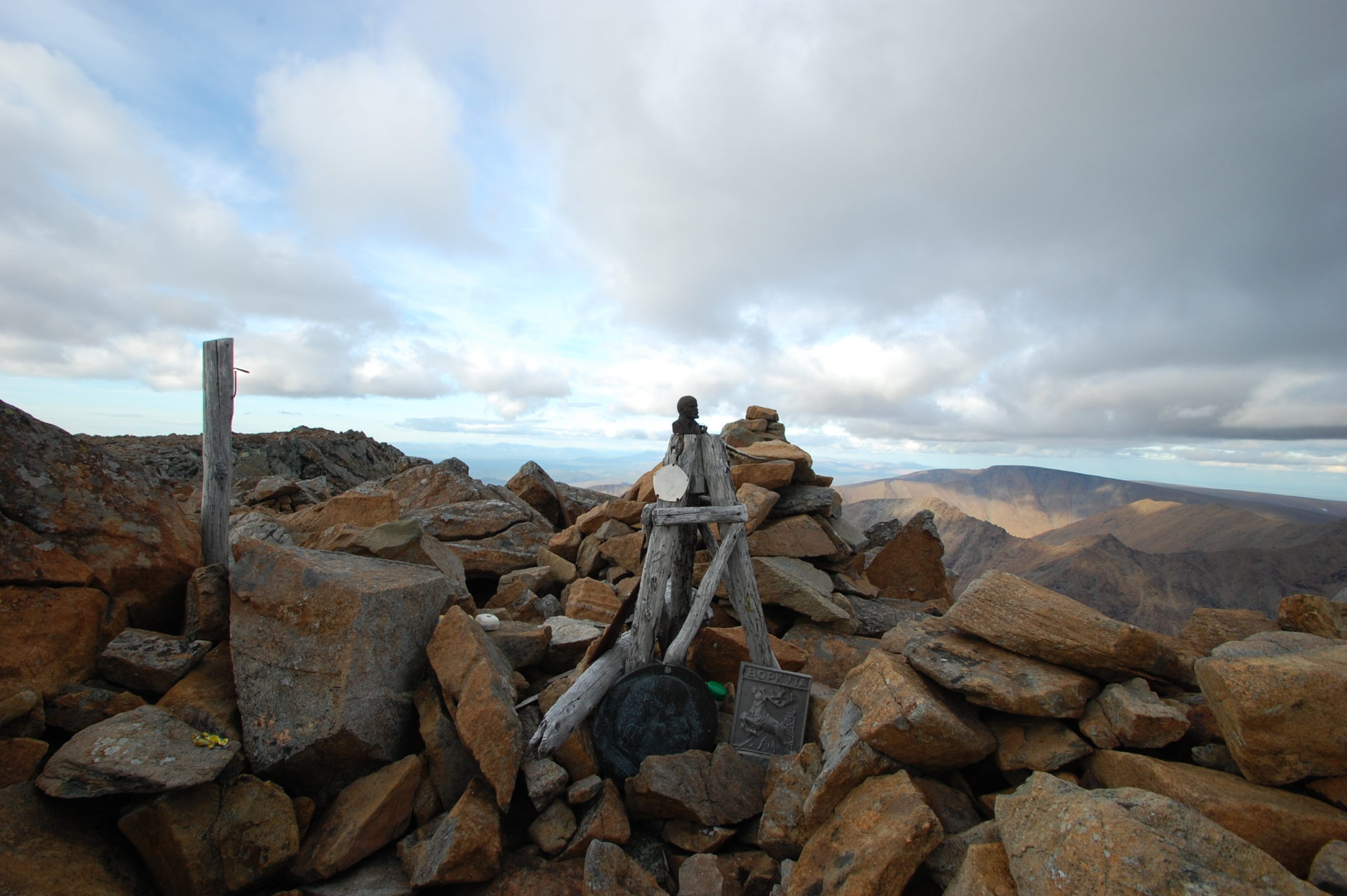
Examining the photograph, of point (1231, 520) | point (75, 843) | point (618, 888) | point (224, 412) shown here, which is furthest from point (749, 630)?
point (1231, 520)

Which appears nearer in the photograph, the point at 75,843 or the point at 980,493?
the point at 75,843

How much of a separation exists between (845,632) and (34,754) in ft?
30.0

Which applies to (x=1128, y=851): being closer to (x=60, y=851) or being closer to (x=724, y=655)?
(x=724, y=655)

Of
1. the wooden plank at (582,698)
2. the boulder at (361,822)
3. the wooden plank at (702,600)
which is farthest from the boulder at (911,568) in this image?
the boulder at (361,822)

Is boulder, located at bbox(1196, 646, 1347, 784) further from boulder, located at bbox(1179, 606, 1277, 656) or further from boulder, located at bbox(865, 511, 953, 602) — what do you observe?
boulder, located at bbox(865, 511, 953, 602)

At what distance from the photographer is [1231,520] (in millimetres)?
74438

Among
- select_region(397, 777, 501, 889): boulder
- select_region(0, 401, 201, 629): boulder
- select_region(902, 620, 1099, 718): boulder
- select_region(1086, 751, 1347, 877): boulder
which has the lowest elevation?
select_region(397, 777, 501, 889): boulder

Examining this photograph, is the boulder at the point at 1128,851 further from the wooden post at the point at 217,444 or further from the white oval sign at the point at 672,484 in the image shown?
the wooden post at the point at 217,444

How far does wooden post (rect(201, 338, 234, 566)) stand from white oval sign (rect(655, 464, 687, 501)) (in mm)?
5386

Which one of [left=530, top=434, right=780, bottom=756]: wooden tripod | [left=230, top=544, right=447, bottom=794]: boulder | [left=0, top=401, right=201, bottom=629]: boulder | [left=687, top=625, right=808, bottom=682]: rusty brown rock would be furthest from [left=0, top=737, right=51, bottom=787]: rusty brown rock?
[left=687, top=625, right=808, bottom=682]: rusty brown rock

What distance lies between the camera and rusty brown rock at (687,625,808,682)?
752 centimetres

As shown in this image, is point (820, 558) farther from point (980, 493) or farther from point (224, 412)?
point (980, 493)

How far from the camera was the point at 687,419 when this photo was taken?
23.6ft

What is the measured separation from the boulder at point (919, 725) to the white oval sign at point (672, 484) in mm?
2704
